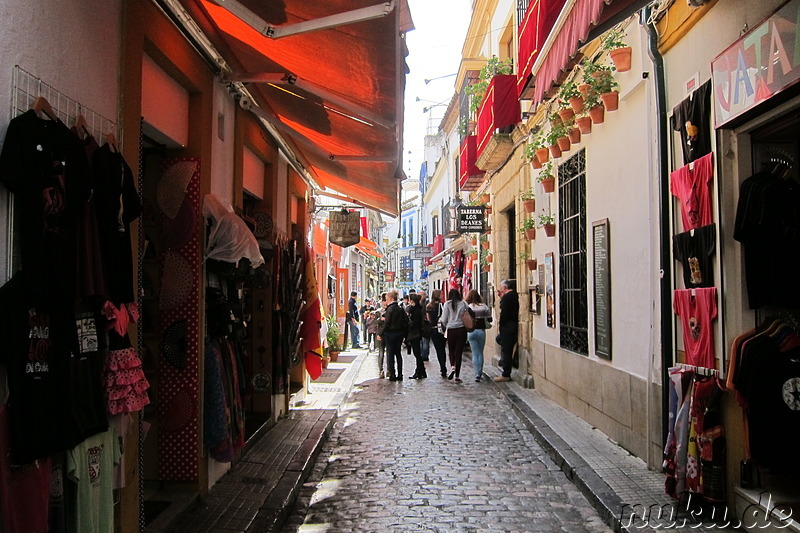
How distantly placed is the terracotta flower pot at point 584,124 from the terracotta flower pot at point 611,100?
712 millimetres

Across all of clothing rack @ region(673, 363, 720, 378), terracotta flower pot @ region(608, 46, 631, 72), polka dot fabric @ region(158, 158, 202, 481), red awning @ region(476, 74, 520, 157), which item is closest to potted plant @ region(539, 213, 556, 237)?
red awning @ region(476, 74, 520, 157)

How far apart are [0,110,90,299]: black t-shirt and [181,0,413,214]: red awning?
5.17 ft

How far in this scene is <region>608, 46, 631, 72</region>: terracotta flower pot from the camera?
22.6 ft

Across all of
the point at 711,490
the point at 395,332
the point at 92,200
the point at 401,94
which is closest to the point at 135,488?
the point at 92,200

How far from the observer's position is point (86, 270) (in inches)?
123

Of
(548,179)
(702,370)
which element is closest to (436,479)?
(702,370)

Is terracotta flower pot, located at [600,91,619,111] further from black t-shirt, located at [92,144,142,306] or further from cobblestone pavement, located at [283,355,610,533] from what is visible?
black t-shirt, located at [92,144,142,306]

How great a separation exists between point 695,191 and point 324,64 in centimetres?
307

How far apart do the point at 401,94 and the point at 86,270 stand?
2911 millimetres

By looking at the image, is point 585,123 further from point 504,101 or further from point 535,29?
point 504,101

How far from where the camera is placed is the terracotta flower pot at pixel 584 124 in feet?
26.6

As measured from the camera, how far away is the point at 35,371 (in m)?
2.78

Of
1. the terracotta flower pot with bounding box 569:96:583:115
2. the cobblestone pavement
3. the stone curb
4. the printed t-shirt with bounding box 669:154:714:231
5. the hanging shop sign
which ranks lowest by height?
the cobblestone pavement

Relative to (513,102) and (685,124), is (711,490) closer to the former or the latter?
(685,124)
